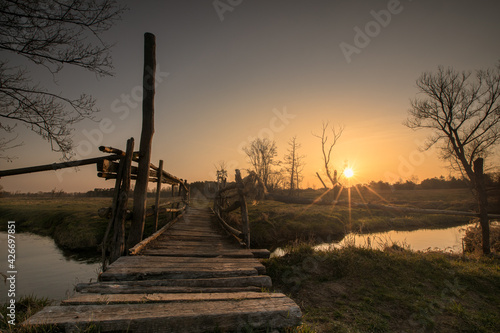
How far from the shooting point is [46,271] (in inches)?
320

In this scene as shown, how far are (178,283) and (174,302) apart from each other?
0.70 metres

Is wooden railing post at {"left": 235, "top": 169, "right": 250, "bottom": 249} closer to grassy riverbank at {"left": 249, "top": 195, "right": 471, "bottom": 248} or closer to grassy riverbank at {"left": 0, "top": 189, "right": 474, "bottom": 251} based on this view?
grassy riverbank at {"left": 0, "top": 189, "right": 474, "bottom": 251}

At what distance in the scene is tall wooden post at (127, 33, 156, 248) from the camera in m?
4.83

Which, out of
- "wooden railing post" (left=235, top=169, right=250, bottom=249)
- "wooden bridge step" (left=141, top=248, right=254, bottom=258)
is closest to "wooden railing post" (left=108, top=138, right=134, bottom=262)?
"wooden bridge step" (left=141, top=248, right=254, bottom=258)

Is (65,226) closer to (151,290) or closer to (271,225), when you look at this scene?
(271,225)

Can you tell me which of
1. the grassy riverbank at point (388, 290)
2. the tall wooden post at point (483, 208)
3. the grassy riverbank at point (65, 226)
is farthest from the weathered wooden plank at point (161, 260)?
the grassy riverbank at point (65, 226)

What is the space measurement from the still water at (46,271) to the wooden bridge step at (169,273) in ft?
16.6

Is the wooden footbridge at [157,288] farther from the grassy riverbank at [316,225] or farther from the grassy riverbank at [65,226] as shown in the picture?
the grassy riverbank at [65,226]

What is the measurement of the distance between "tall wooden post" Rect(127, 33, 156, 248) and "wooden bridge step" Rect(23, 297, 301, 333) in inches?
118

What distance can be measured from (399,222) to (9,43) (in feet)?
82.4

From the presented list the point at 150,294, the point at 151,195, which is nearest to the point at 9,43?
the point at 150,294

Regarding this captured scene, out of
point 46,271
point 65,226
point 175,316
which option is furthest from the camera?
point 65,226

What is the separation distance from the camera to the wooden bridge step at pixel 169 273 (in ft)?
9.36

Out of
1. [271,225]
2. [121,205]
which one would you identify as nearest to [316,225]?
[271,225]
